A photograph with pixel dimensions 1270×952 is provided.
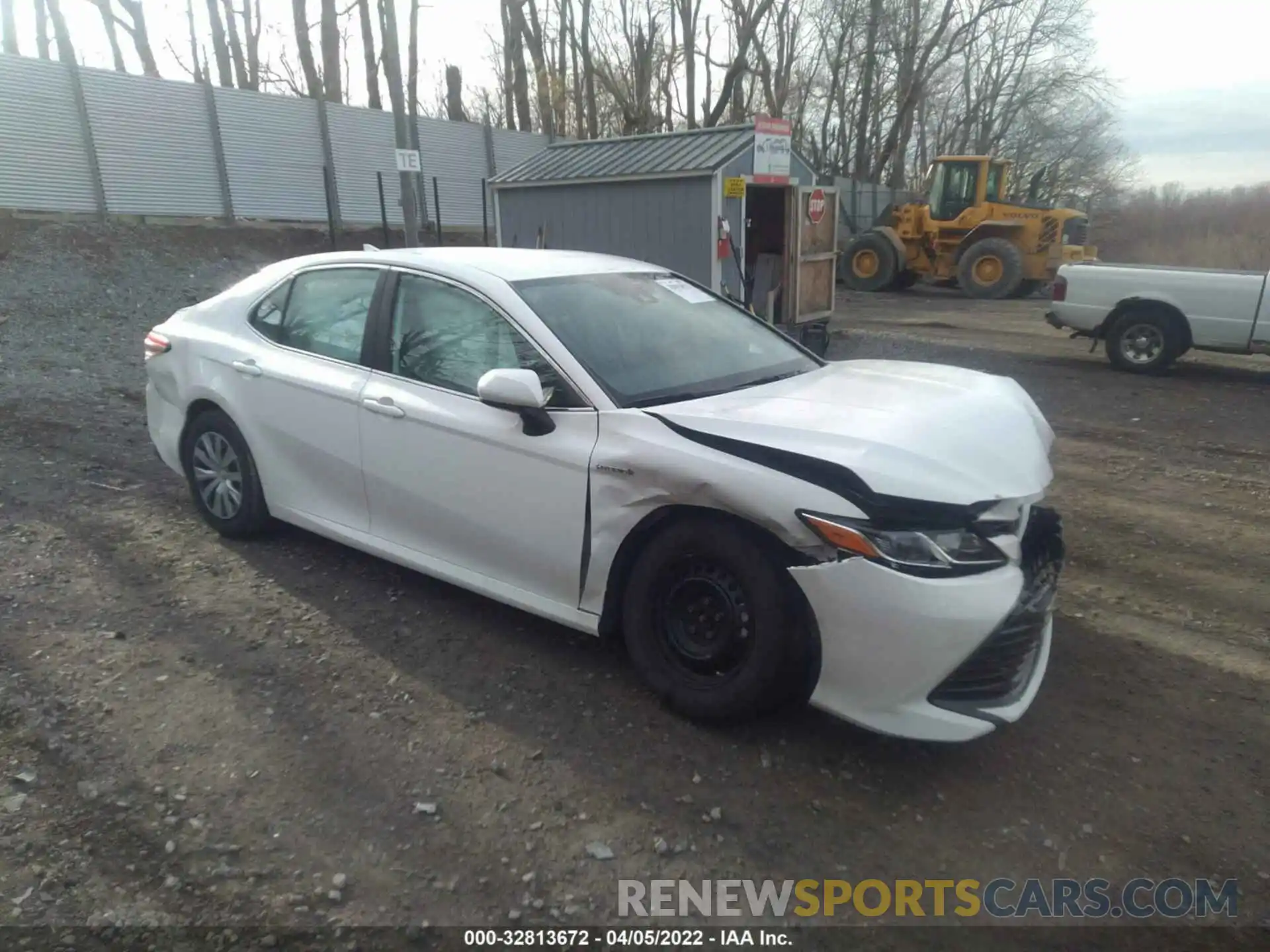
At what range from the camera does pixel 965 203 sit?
19594 millimetres

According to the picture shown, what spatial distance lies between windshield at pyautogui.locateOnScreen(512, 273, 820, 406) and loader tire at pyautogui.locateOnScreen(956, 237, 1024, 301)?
16.0 meters

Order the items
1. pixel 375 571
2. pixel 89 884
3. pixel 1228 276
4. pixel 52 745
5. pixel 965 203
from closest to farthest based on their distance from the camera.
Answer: pixel 89 884, pixel 52 745, pixel 375 571, pixel 1228 276, pixel 965 203

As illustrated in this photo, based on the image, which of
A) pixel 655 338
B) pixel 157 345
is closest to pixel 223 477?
pixel 157 345

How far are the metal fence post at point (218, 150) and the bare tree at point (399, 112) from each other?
589 cm

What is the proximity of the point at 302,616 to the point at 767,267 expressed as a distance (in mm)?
9430

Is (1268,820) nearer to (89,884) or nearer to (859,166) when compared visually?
(89,884)

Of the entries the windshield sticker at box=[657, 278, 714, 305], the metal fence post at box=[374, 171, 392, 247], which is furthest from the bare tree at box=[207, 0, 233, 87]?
the windshield sticker at box=[657, 278, 714, 305]

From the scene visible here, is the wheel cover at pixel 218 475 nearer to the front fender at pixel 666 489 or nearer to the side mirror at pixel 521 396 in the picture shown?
the side mirror at pixel 521 396

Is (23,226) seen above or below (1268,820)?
above

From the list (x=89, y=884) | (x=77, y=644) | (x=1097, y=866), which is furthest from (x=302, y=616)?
(x=1097, y=866)

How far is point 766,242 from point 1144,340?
15.9ft

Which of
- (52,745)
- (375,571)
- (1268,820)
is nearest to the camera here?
(1268,820)

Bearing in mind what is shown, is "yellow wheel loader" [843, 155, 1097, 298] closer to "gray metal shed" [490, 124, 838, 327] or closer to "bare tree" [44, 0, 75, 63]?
"gray metal shed" [490, 124, 838, 327]

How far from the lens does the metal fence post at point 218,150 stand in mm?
16812
